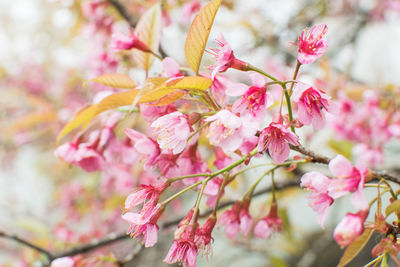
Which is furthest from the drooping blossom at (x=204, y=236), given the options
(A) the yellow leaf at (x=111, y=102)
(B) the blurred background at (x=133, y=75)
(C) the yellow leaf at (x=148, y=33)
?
(B) the blurred background at (x=133, y=75)

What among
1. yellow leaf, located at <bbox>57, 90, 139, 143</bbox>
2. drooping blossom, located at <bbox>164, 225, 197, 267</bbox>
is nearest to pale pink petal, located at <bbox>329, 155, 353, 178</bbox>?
drooping blossom, located at <bbox>164, 225, 197, 267</bbox>

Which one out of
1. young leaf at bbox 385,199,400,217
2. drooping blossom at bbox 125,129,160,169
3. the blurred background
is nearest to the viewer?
young leaf at bbox 385,199,400,217

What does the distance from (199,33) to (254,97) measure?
142mm

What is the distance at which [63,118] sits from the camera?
1.86 m

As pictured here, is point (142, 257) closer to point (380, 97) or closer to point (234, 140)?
point (380, 97)

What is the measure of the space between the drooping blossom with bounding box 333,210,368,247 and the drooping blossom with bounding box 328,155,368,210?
0.03 metres

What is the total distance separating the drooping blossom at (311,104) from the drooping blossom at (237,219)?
0.24 meters

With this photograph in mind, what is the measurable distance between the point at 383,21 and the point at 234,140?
9.39 feet

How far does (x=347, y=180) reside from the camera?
52cm

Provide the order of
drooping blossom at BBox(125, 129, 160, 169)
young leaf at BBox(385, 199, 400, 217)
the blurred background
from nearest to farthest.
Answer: young leaf at BBox(385, 199, 400, 217) → drooping blossom at BBox(125, 129, 160, 169) → the blurred background

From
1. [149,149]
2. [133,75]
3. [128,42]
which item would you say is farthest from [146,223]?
[133,75]

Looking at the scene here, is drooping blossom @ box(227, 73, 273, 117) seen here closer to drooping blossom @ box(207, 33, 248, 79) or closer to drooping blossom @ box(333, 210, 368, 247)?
drooping blossom @ box(207, 33, 248, 79)

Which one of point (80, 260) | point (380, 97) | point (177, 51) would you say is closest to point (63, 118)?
point (80, 260)

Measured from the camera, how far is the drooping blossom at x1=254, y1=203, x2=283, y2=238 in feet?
2.48
